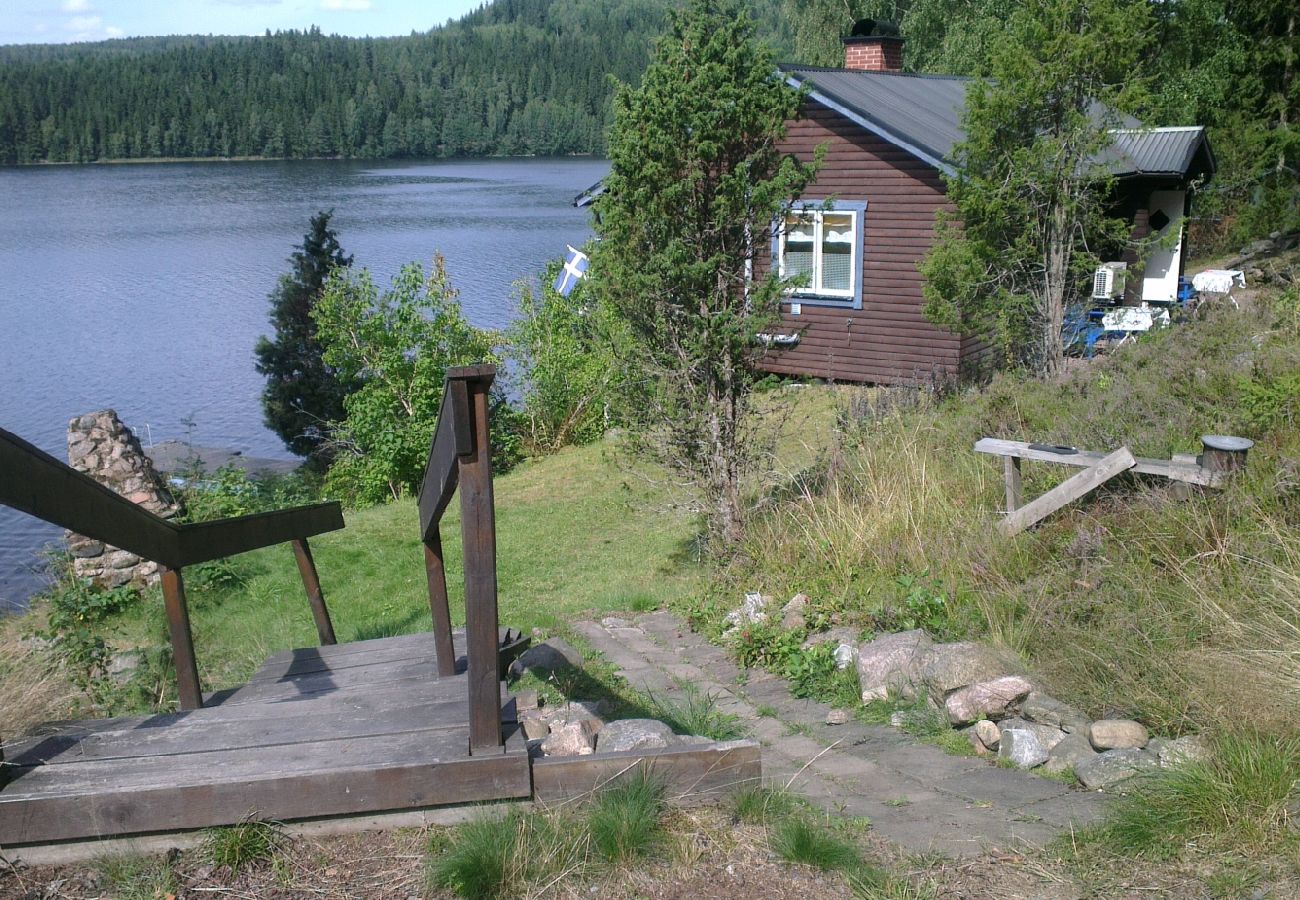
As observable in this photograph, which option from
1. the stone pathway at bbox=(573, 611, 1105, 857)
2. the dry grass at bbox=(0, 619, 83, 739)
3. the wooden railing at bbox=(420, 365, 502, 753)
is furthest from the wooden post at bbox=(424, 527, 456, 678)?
the dry grass at bbox=(0, 619, 83, 739)

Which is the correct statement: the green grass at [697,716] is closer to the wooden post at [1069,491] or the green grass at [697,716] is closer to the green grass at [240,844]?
the green grass at [240,844]

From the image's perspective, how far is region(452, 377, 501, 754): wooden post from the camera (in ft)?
10.7

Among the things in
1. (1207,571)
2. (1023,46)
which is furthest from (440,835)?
(1023,46)

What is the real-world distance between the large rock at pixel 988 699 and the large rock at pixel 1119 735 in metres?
0.50

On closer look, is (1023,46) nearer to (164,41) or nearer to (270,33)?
(270,33)

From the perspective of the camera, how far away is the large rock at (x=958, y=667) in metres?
5.16

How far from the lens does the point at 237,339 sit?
1112 inches

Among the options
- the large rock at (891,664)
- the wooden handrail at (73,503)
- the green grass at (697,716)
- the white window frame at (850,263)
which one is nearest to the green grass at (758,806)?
the green grass at (697,716)

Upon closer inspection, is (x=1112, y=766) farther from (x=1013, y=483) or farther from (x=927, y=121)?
(x=927, y=121)

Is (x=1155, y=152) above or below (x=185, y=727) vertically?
above

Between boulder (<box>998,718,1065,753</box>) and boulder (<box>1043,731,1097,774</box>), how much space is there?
0.14 feet

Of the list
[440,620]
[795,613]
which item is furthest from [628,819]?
[795,613]

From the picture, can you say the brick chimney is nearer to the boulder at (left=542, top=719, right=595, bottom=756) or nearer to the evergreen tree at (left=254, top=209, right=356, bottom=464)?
the evergreen tree at (left=254, top=209, right=356, bottom=464)

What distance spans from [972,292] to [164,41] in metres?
179
